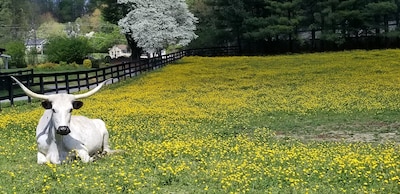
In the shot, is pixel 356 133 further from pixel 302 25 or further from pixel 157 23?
pixel 302 25

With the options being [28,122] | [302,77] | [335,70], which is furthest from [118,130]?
[335,70]

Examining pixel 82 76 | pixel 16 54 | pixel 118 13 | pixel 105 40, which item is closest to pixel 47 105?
pixel 82 76

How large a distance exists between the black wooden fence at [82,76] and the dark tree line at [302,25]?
2.98 meters

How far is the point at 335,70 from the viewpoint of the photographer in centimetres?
3928

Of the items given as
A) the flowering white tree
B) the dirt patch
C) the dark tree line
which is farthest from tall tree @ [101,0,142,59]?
the dirt patch

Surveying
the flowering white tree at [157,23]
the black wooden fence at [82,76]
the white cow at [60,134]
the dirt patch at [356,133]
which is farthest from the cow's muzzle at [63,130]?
the flowering white tree at [157,23]

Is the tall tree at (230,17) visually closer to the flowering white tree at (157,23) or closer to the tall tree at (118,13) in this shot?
the flowering white tree at (157,23)

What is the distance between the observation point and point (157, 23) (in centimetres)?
5888

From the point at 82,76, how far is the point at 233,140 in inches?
1418

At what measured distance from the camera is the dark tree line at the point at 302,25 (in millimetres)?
63469

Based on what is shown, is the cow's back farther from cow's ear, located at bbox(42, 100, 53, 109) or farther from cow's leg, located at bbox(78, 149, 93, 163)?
cow's ear, located at bbox(42, 100, 53, 109)

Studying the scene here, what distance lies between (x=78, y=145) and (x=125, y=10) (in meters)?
56.3

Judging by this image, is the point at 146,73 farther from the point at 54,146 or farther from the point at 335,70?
the point at 54,146

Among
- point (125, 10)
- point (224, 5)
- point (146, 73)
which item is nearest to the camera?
point (146, 73)
